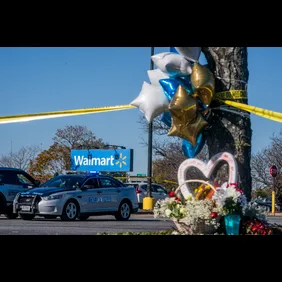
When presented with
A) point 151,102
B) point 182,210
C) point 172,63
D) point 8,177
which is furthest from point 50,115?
point 8,177

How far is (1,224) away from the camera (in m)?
10.7

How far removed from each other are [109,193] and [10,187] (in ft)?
5.93

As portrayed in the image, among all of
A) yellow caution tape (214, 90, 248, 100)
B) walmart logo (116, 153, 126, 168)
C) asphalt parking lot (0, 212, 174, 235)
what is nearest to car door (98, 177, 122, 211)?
asphalt parking lot (0, 212, 174, 235)

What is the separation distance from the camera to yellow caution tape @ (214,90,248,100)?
318 inches

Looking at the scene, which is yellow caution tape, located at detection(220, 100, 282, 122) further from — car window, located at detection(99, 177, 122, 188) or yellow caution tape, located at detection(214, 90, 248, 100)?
car window, located at detection(99, 177, 122, 188)

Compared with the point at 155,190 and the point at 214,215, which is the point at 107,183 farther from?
the point at 214,215

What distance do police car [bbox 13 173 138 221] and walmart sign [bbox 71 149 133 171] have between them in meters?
2.19

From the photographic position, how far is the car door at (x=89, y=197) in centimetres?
1170

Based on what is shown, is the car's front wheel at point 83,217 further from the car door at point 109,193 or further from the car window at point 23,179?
the car window at point 23,179

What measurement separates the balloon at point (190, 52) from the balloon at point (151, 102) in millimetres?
510
